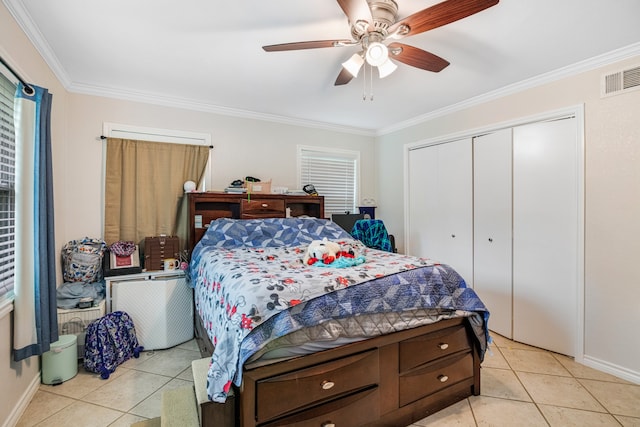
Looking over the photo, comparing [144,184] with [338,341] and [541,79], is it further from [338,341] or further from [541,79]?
[541,79]

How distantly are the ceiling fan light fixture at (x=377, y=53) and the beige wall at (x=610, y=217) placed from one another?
1.97 m

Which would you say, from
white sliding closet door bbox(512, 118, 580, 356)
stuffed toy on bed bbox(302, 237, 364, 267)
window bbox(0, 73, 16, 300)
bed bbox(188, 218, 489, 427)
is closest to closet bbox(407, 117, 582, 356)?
white sliding closet door bbox(512, 118, 580, 356)

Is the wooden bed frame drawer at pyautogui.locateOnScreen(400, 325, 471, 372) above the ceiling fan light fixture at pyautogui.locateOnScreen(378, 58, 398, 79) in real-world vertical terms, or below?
below

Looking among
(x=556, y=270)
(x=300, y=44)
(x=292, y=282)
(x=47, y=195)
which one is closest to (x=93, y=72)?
(x=47, y=195)

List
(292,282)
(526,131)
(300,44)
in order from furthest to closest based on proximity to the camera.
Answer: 1. (526,131)
2. (300,44)
3. (292,282)

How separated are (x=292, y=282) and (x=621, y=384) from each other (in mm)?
2643

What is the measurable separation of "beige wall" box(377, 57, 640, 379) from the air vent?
0.13 feet

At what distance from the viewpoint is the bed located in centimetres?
149

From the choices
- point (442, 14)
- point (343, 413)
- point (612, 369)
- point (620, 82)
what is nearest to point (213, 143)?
point (442, 14)

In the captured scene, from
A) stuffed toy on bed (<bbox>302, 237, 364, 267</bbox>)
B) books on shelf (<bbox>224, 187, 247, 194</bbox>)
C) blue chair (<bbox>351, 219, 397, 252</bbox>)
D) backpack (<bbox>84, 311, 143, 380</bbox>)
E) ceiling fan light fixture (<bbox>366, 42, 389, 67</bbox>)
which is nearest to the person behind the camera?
ceiling fan light fixture (<bbox>366, 42, 389, 67</bbox>)

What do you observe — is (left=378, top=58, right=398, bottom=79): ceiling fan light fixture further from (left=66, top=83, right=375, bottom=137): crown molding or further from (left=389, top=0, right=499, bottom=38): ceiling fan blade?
(left=66, top=83, right=375, bottom=137): crown molding

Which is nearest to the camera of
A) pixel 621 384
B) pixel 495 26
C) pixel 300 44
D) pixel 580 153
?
pixel 300 44

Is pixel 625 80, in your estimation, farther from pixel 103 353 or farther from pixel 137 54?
pixel 103 353

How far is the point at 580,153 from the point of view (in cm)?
262
